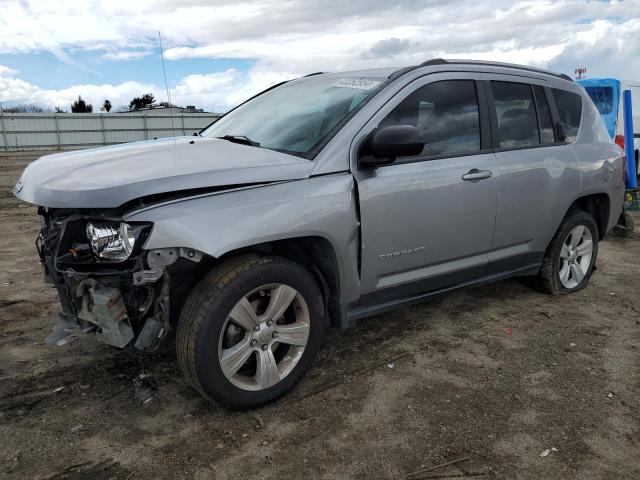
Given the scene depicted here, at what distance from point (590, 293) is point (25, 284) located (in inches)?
208

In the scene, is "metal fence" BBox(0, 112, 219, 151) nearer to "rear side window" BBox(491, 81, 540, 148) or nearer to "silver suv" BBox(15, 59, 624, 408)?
"rear side window" BBox(491, 81, 540, 148)

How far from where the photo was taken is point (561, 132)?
4223 millimetres

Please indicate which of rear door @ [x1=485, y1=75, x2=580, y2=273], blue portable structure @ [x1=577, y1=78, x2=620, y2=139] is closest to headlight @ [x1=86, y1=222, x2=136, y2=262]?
rear door @ [x1=485, y1=75, x2=580, y2=273]

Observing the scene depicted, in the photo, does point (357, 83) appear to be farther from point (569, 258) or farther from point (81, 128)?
point (81, 128)

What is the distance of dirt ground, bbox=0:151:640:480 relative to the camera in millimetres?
2420

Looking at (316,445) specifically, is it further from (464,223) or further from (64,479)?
(464,223)

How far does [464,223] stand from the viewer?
11.4ft

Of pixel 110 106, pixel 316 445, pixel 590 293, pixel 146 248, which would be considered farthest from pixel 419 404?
pixel 110 106

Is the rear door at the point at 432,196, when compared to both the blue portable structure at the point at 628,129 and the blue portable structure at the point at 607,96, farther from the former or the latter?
the blue portable structure at the point at 607,96

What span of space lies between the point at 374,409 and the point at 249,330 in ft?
2.72

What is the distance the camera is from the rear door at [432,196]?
120 inches

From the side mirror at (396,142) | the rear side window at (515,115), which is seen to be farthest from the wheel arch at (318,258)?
the rear side window at (515,115)

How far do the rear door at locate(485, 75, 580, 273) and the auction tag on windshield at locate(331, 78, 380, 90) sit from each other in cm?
95

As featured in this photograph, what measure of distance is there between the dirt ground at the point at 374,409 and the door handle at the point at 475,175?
3.86 ft
